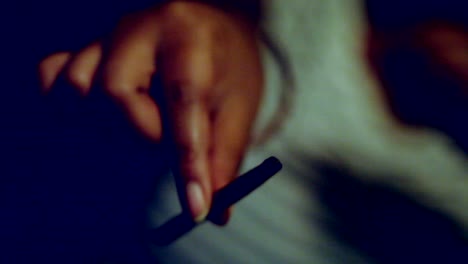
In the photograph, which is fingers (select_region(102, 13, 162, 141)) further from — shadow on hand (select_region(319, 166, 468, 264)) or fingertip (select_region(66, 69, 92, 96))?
shadow on hand (select_region(319, 166, 468, 264))

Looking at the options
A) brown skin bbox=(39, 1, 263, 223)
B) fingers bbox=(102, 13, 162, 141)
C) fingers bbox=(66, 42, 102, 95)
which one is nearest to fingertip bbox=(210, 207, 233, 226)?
A: brown skin bbox=(39, 1, 263, 223)

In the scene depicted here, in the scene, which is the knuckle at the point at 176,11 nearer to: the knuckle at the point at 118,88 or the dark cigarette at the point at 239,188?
the knuckle at the point at 118,88

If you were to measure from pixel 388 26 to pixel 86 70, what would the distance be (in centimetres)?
36

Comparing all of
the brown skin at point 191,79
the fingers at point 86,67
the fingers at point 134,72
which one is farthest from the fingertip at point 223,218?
the fingers at point 86,67

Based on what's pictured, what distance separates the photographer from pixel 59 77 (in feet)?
2.02

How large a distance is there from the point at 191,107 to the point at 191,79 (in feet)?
0.11

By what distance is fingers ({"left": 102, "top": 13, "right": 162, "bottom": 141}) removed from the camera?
0.57m

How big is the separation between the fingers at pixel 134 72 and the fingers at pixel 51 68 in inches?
2.4

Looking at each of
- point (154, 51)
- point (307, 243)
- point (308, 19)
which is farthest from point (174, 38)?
point (307, 243)

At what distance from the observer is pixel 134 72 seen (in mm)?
585

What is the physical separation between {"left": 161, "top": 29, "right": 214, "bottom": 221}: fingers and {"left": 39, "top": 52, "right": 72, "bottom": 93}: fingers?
0.15 m

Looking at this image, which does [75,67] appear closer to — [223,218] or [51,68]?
[51,68]

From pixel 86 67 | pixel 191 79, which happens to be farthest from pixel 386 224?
pixel 86 67

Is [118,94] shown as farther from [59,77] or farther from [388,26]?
[388,26]
